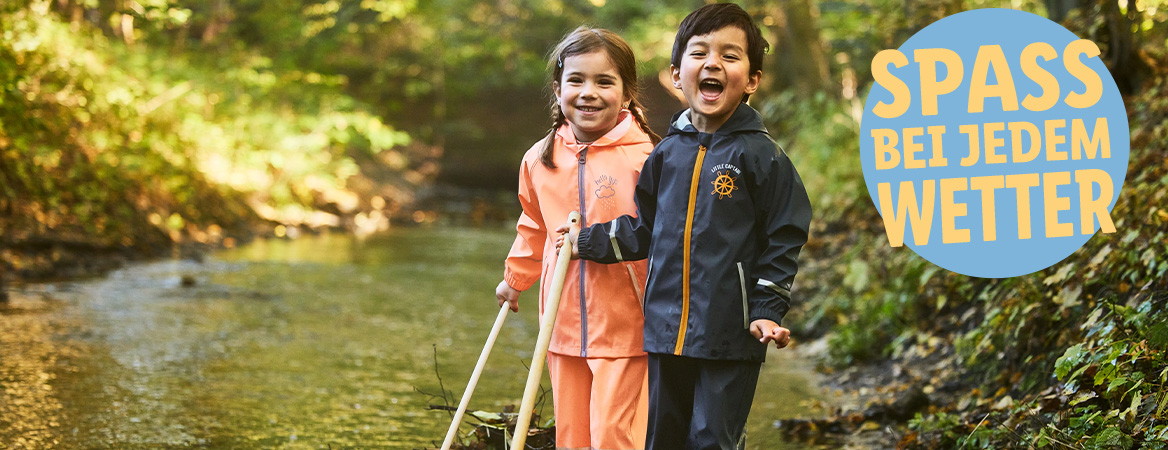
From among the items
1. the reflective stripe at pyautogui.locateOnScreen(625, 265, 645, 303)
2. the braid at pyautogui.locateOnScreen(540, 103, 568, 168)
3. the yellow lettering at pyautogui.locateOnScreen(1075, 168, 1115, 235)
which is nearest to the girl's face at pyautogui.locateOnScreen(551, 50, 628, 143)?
the braid at pyautogui.locateOnScreen(540, 103, 568, 168)

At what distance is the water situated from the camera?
4266mm

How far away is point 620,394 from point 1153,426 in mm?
1600

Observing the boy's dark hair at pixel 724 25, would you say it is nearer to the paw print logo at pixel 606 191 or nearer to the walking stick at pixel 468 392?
the paw print logo at pixel 606 191

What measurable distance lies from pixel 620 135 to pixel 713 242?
523 millimetres

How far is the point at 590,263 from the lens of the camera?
9.77ft

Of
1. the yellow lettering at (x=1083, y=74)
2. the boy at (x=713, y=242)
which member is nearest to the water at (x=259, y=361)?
the boy at (x=713, y=242)

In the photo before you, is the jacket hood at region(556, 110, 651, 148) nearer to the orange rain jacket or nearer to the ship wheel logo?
the orange rain jacket

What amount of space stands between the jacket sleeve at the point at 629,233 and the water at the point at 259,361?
2.70 ft

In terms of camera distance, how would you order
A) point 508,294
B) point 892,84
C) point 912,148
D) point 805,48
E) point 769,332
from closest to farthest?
1. point 769,332
2. point 508,294
3. point 912,148
4. point 892,84
5. point 805,48

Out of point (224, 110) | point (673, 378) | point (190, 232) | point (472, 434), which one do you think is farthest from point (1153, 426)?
point (224, 110)

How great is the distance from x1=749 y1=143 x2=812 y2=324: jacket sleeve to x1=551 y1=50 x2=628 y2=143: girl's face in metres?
0.54

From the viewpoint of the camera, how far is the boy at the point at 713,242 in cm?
269

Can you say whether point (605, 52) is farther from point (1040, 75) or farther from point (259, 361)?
point (259, 361)

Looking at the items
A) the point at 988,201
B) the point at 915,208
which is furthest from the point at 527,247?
the point at 988,201
